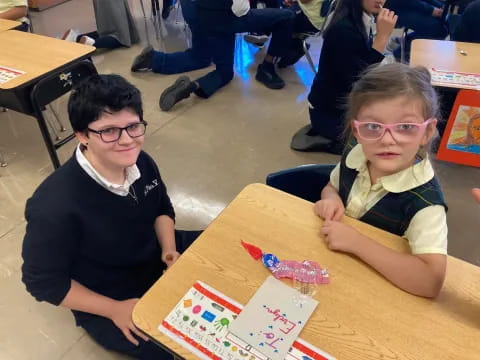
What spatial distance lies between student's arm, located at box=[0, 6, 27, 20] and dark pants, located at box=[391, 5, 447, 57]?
9.97 ft

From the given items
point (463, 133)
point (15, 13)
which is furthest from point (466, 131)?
point (15, 13)

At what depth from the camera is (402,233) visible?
109cm

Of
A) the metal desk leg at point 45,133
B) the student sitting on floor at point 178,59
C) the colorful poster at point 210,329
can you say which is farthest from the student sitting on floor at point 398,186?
the student sitting on floor at point 178,59

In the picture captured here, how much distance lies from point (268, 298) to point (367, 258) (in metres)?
0.26

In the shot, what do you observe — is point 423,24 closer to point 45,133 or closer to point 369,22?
point 369,22

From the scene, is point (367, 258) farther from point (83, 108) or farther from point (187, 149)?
point (187, 149)

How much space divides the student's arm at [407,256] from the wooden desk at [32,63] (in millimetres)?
1584

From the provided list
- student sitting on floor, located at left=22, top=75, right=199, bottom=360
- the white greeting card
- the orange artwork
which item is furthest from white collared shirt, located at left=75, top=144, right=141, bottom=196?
the orange artwork

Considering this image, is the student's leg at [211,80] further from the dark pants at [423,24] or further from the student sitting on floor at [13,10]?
the dark pants at [423,24]

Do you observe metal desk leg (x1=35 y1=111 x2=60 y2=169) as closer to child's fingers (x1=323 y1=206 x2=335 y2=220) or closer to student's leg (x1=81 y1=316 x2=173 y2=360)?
student's leg (x1=81 y1=316 x2=173 y2=360)

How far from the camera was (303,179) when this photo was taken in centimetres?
137

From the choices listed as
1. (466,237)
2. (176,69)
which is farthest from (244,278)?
(176,69)

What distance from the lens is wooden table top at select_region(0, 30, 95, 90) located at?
1.90 metres

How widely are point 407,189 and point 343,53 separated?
1318 mm
